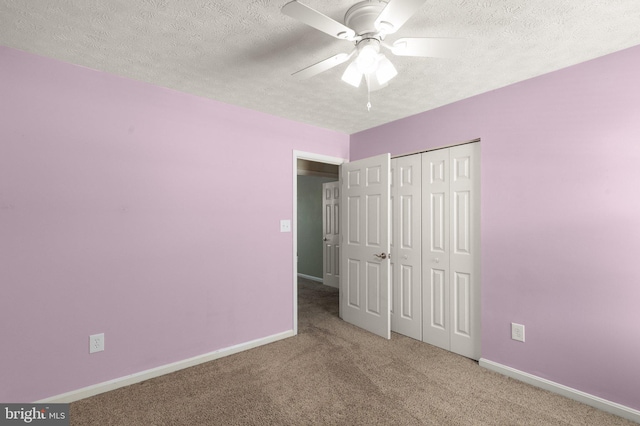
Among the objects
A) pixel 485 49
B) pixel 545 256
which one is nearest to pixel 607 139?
pixel 545 256

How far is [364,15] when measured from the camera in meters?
1.50

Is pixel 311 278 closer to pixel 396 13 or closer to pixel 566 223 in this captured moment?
pixel 566 223

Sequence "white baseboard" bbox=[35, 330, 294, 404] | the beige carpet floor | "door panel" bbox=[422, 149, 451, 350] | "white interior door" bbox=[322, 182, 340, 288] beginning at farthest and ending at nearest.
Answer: "white interior door" bbox=[322, 182, 340, 288]
"door panel" bbox=[422, 149, 451, 350]
"white baseboard" bbox=[35, 330, 294, 404]
the beige carpet floor

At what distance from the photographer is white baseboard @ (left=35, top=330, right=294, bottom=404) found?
209 centimetres

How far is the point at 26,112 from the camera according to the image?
200cm

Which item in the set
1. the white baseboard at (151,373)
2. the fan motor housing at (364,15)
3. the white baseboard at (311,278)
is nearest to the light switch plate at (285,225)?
the white baseboard at (151,373)

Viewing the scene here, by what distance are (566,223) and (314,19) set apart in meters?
2.21

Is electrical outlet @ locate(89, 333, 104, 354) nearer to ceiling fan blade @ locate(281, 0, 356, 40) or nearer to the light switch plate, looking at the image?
the light switch plate

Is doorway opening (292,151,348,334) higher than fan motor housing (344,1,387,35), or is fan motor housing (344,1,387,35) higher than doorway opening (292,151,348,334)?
fan motor housing (344,1,387,35)

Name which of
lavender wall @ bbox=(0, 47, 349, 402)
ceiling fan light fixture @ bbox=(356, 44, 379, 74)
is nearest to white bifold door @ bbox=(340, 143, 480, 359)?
lavender wall @ bbox=(0, 47, 349, 402)

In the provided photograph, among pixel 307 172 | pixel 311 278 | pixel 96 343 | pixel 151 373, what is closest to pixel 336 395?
pixel 151 373

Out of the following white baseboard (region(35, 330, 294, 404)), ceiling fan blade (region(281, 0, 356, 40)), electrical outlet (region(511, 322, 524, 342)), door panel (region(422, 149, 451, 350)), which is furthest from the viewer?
Answer: door panel (region(422, 149, 451, 350))

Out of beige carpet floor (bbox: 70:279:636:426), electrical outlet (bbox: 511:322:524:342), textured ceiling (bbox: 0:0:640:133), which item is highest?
textured ceiling (bbox: 0:0:640:133)

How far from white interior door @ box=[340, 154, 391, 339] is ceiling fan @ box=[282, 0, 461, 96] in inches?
64.6
